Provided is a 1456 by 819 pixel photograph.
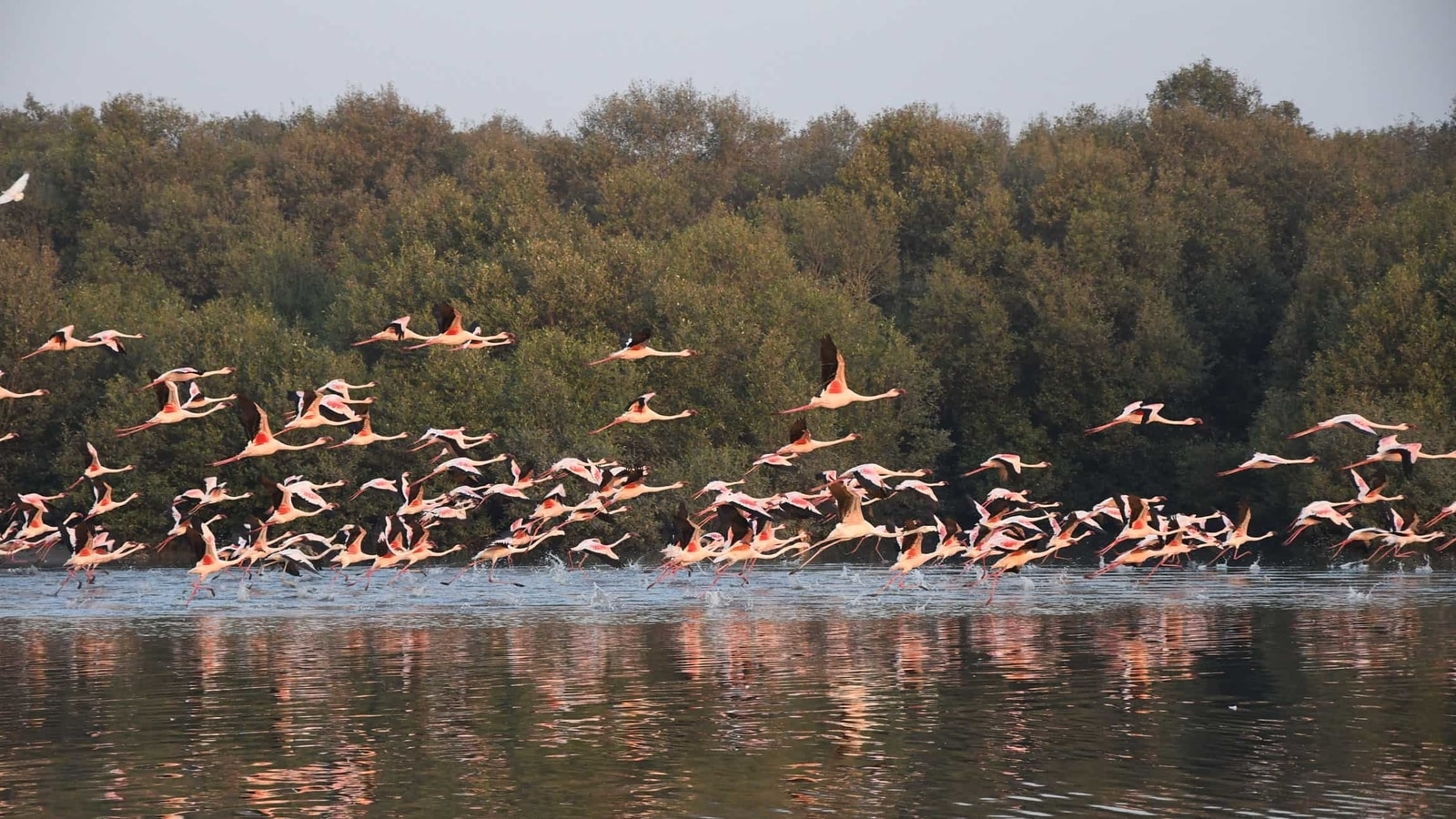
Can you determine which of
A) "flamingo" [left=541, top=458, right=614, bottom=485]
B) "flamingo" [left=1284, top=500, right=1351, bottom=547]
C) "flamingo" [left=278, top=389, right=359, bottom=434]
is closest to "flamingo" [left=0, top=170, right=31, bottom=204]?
"flamingo" [left=278, top=389, right=359, bottom=434]

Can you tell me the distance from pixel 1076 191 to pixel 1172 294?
479cm

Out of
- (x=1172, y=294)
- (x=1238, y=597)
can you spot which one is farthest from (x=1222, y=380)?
(x=1238, y=597)

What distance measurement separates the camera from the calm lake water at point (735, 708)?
18766mm

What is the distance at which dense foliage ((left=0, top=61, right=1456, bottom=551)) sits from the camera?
186 ft

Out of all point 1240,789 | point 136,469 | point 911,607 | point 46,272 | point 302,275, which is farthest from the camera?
point 302,275

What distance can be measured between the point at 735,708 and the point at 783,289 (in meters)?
38.1

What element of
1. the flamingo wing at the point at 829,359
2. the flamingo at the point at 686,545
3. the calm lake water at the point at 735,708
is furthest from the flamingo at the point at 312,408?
the flamingo wing at the point at 829,359

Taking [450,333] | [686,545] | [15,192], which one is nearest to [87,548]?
[450,333]

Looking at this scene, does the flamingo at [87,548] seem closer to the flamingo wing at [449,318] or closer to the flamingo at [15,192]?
the flamingo wing at [449,318]

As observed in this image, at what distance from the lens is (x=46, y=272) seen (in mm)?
64688

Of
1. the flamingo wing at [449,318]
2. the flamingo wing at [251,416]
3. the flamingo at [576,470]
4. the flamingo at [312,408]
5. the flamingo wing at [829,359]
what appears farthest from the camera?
the flamingo at [576,470]

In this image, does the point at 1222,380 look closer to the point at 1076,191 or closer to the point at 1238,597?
the point at 1076,191

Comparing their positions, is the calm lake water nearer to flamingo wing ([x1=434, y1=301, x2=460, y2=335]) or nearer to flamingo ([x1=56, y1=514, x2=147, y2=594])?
flamingo ([x1=56, y1=514, x2=147, y2=594])

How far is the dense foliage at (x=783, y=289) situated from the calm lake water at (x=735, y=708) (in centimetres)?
1692
